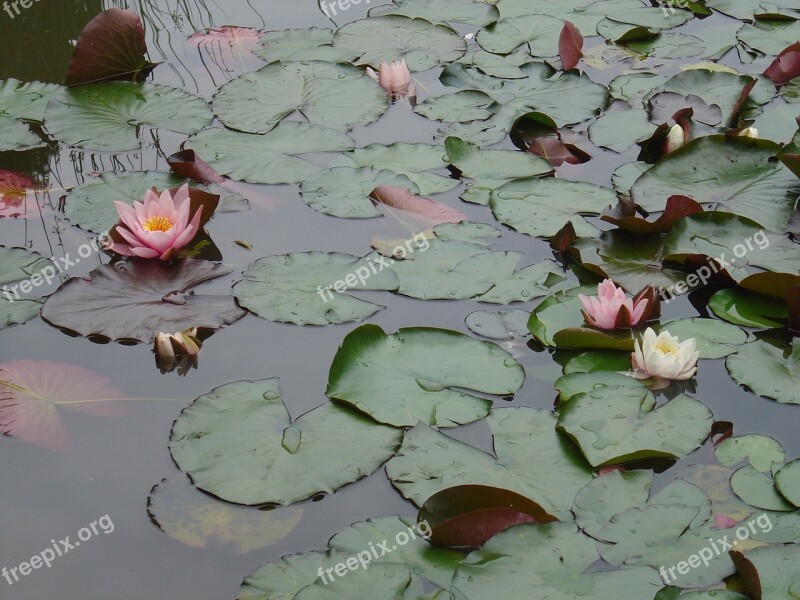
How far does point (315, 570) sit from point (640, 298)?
128 centimetres

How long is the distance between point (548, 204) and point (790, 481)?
54.8 inches

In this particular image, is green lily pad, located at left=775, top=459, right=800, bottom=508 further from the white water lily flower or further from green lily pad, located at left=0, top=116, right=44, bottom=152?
green lily pad, located at left=0, top=116, right=44, bottom=152

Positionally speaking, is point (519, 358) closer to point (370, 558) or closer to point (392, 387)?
point (392, 387)

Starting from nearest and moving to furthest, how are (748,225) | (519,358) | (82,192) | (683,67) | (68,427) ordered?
(68,427) → (519,358) → (748,225) → (82,192) → (683,67)

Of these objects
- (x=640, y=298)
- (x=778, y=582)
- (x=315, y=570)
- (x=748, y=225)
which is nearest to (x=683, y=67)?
(x=748, y=225)

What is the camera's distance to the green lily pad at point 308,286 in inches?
107

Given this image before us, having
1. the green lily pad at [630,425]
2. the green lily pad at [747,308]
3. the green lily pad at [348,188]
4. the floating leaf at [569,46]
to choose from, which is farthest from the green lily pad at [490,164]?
the green lily pad at [630,425]

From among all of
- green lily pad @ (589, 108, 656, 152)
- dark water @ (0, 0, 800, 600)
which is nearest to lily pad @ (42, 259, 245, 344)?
dark water @ (0, 0, 800, 600)

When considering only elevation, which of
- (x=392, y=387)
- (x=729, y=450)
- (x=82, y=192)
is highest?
(x=82, y=192)

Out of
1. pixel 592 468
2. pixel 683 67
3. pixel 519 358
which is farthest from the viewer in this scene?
pixel 683 67

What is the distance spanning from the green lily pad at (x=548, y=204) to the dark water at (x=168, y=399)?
63 mm

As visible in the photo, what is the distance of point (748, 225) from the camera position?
3.01 metres

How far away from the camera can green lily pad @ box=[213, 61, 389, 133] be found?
12.1 ft

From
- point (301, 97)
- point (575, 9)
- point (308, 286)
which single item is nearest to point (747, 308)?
point (308, 286)
